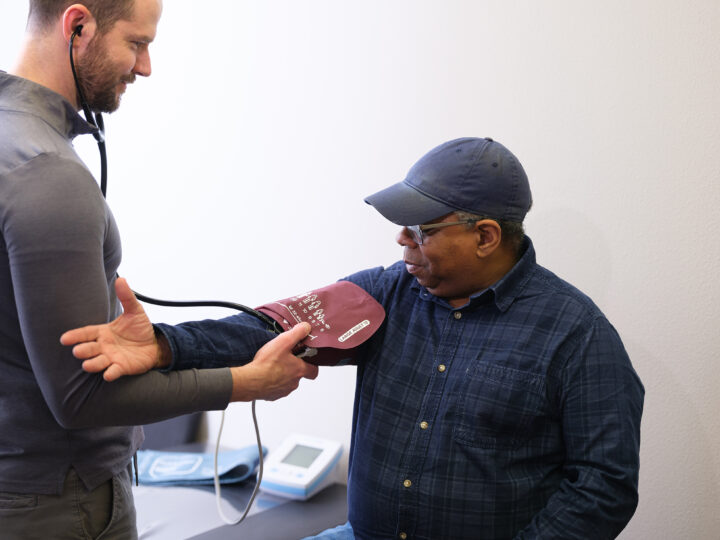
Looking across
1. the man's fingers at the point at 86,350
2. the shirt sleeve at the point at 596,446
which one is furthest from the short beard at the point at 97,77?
the shirt sleeve at the point at 596,446

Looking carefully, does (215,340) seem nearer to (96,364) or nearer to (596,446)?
(96,364)

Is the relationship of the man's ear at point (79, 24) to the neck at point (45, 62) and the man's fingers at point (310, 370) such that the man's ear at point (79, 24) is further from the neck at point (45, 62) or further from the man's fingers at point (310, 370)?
the man's fingers at point (310, 370)

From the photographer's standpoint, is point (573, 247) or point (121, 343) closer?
point (121, 343)

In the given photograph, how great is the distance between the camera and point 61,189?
959 millimetres

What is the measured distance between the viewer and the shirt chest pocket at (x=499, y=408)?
1.25 m

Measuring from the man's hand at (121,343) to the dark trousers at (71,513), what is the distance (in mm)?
200

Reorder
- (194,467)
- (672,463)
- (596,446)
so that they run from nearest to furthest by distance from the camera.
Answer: (596,446)
(672,463)
(194,467)

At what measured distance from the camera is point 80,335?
98cm

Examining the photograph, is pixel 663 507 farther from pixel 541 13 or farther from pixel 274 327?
pixel 541 13

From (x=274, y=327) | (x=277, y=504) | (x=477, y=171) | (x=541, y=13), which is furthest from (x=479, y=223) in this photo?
(x=277, y=504)

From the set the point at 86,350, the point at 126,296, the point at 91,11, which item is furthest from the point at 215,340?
the point at 91,11

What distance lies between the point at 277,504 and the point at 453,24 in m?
1.40

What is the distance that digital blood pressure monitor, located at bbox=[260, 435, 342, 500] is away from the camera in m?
1.98

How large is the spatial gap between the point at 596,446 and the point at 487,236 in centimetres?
42
